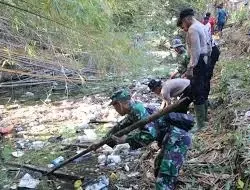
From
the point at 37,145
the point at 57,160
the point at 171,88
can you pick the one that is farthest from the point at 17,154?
the point at 171,88

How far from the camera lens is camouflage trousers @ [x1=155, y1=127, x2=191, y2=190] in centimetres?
362

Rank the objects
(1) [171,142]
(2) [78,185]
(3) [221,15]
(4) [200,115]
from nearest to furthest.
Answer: (1) [171,142] < (2) [78,185] < (4) [200,115] < (3) [221,15]

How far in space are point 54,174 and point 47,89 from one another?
4.93 metres

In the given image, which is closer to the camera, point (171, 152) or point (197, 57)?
point (171, 152)

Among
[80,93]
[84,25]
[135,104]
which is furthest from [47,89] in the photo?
[135,104]

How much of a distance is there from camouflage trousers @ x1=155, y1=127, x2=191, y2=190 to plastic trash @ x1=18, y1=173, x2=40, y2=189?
184cm

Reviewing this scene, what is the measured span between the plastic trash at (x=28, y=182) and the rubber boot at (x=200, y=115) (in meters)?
2.21

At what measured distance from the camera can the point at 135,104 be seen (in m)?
3.58

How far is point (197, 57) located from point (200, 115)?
2.66 feet

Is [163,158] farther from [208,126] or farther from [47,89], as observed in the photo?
[47,89]

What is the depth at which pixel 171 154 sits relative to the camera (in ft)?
11.9

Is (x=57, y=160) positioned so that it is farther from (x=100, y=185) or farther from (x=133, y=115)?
(x=133, y=115)

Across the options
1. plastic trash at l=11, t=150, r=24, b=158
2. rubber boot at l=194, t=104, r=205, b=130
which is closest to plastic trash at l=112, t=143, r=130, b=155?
rubber boot at l=194, t=104, r=205, b=130

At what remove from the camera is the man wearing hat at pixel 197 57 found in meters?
5.13
